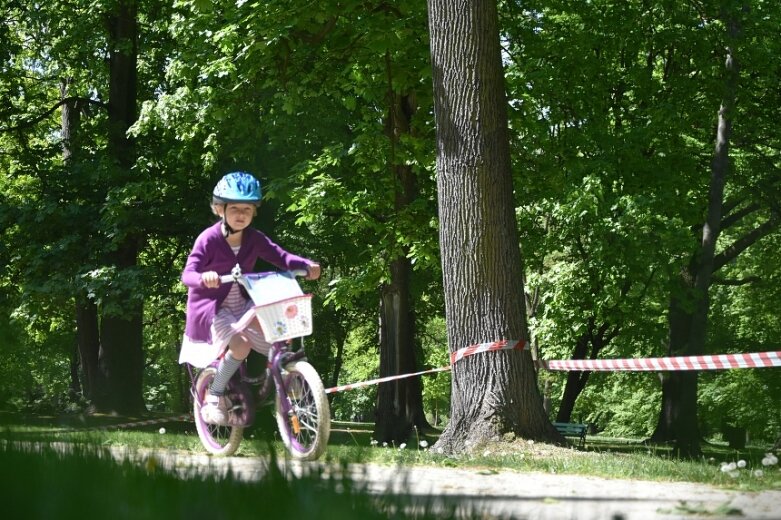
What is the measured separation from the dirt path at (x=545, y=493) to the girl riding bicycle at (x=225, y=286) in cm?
168

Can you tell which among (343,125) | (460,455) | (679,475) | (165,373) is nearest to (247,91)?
(343,125)

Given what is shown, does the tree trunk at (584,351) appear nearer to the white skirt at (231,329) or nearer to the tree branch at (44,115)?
the tree branch at (44,115)

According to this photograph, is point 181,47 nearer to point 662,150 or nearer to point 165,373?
point 662,150

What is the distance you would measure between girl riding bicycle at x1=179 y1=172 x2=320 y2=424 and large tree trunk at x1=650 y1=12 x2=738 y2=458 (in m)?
14.4

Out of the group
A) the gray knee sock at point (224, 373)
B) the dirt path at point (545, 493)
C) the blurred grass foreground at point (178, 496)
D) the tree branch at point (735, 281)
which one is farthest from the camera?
the tree branch at point (735, 281)

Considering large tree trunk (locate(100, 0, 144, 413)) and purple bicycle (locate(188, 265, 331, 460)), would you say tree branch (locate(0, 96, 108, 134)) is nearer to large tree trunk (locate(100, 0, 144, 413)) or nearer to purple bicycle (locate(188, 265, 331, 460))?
large tree trunk (locate(100, 0, 144, 413))

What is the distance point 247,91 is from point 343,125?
14.3 ft

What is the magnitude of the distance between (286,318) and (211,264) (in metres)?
0.88

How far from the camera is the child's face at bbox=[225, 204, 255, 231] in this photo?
7777 mm

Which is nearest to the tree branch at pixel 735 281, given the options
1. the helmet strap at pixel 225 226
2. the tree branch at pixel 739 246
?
the tree branch at pixel 739 246

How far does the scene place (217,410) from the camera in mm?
8141

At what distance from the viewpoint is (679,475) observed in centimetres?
704

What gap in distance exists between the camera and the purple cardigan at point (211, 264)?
25.6 feet

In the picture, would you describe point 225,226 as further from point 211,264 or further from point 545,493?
point 545,493
